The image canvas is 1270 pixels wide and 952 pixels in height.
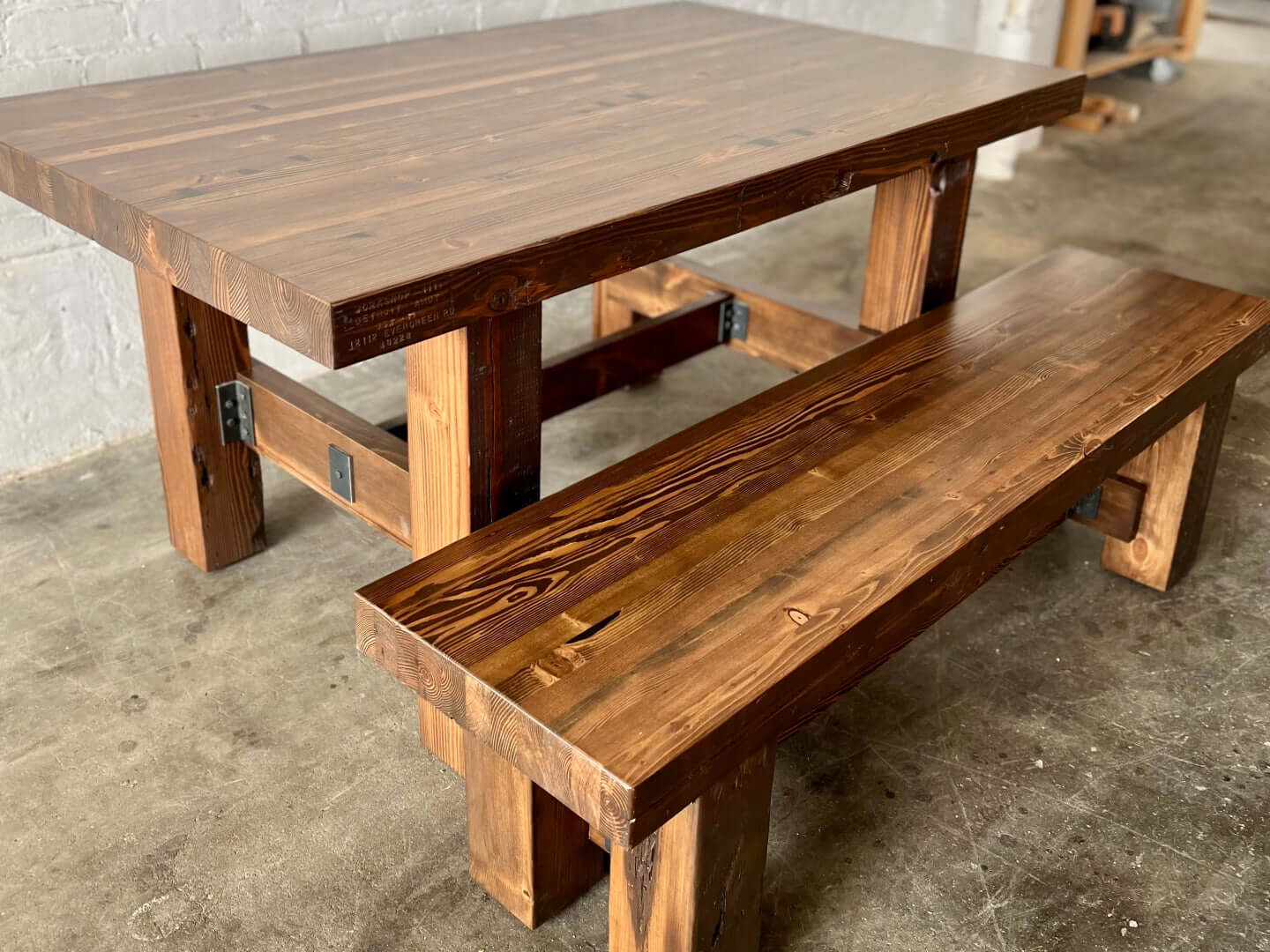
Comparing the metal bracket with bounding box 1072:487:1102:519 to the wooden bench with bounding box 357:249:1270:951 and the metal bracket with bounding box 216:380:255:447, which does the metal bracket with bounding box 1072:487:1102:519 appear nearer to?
the wooden bench with bounding box 357:249:1270:951

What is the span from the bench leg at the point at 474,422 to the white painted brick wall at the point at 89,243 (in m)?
1.16

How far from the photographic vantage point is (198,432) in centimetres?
205

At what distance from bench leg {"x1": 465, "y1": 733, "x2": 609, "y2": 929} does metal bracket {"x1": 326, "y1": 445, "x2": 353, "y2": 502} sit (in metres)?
0.53

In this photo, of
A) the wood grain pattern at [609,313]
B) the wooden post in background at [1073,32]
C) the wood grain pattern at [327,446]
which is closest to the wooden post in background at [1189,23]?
the wooden post in background at [1073,32]

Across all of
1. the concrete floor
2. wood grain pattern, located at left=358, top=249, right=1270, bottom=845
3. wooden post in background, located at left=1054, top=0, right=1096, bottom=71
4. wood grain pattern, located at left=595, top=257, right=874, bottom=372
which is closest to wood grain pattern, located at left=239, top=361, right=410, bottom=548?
the concrete floor

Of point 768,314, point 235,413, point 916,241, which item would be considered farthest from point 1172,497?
point 235,413

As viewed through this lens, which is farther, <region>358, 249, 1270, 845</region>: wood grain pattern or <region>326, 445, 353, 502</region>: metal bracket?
<region>326, 445, 353, 502</region>: metal bracket

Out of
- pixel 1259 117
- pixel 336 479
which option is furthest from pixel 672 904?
pixel 1259 117

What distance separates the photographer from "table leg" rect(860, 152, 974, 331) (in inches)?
85.3

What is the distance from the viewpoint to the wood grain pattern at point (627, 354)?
7.05 feet

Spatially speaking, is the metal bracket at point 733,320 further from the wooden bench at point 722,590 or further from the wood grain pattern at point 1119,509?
the wood grain pattern at point 1119,509

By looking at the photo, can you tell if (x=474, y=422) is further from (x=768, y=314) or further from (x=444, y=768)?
(x=768, y=314)

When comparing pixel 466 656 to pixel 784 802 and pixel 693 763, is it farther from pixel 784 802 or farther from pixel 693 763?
pixel 784 802

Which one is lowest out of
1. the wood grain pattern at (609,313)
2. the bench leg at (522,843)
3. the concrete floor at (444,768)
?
the concrete floor at (444,768)
